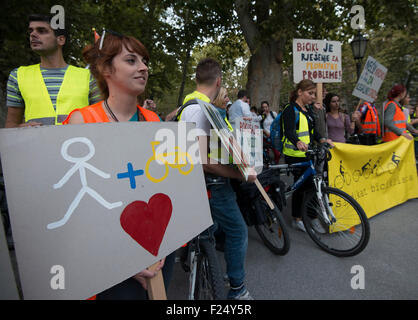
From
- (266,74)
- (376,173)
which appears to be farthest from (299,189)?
(266,74)

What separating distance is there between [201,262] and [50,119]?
1.45m

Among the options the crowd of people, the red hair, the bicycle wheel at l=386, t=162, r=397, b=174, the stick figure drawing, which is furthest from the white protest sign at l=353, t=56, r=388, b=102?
the stick figure drawing

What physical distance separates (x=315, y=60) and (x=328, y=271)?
3.19 meters

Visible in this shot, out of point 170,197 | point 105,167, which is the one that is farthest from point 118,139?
point 170,197

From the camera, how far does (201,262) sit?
6.07ft

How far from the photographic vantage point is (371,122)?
17.4 feet

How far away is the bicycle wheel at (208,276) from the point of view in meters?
1.63

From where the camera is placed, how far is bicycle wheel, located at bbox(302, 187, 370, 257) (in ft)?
9.20

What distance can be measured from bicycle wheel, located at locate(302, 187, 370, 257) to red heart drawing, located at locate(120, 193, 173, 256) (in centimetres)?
240

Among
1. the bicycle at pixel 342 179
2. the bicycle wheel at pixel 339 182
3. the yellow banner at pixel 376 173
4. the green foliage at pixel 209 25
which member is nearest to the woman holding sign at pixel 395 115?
the yellow banner at pixel 376 173

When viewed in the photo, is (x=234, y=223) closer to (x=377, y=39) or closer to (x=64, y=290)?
(x=64, y=290)

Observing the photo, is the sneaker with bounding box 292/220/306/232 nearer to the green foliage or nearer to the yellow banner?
the yellow banner

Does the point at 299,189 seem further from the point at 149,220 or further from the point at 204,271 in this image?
the point at 149,220

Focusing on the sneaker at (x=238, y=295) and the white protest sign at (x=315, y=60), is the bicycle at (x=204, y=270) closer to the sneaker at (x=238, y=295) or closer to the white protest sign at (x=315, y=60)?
the sneaker at (x=238, y=295)
